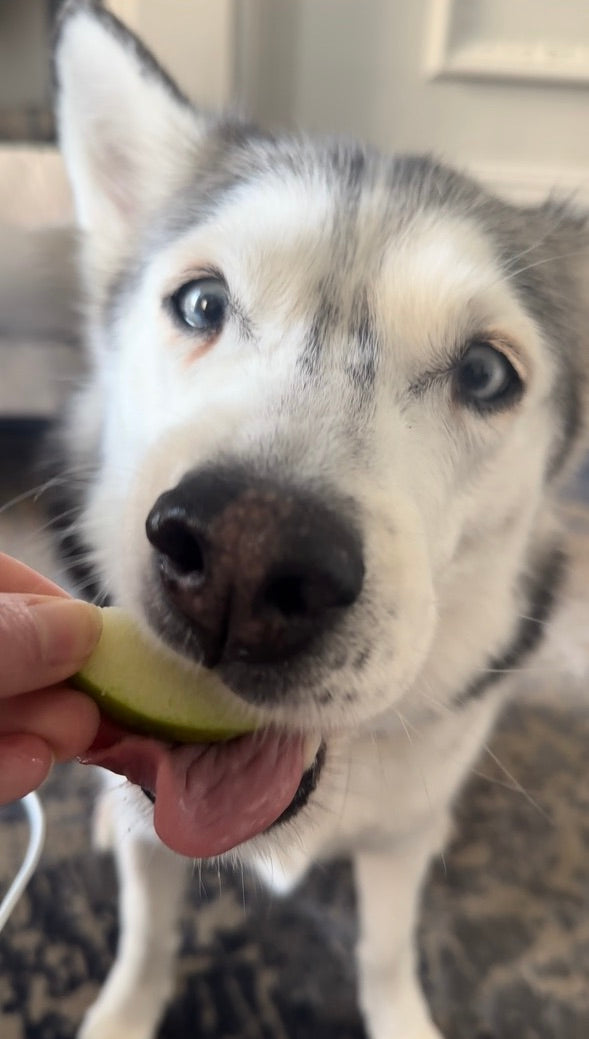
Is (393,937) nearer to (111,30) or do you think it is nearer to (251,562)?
(251,562)

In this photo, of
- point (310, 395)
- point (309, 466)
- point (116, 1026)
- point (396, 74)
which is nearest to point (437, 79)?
point (396, 74)

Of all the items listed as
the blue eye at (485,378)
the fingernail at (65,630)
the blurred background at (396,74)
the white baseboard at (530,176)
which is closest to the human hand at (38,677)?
the fingernail at (65,630)

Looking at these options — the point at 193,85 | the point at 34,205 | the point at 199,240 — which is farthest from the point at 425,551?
the point at 193,85

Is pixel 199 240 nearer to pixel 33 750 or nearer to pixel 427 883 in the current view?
pixel 33 750

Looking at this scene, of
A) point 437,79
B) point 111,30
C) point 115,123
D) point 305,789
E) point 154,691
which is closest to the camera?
point 154,691

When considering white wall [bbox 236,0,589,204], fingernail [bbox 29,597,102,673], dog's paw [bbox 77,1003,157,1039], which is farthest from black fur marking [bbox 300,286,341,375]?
white wall [bbox 236,0,589,204]

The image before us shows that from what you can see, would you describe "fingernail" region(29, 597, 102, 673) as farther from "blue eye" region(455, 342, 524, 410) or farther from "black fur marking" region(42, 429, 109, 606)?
"blue eye" region(455, 342, 524, 410)

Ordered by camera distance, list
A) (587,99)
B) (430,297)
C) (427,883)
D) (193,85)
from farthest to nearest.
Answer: (587,99) → (193,85) → (427,883) → (430,297)
